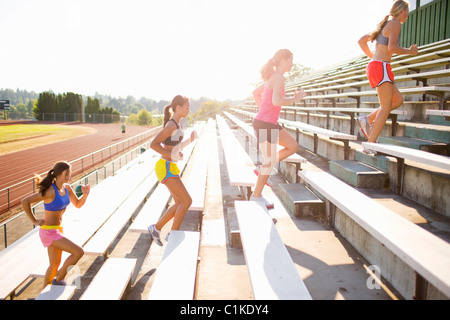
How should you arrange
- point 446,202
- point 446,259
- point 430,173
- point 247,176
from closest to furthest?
point 446,259
point 446,202
point 430,173
point 247,176

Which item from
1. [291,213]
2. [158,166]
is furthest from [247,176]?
[158,166]

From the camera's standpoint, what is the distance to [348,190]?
110 inches

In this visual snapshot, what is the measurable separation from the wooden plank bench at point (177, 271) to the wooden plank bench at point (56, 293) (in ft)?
2.94

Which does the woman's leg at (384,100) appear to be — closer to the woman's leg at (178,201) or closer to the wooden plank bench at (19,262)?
the woman's leg at (178,201)

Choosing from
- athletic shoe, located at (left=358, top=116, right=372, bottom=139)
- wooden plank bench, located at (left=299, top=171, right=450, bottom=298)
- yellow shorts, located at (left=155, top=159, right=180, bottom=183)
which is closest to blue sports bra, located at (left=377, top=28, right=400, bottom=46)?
athletic shoe, located at (left=358, top=116, right=372, bottom=139)

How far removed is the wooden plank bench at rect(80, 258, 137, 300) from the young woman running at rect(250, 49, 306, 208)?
1492mm

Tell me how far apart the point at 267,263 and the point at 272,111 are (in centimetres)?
166

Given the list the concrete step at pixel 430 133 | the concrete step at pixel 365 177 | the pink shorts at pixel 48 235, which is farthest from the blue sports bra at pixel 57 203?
the concrete step at pixel 430 133

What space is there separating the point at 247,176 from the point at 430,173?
2.18 m

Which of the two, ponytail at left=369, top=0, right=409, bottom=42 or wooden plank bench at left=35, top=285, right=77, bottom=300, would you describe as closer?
wooden plank bench at left=35, top=285, right=77, bottom=300

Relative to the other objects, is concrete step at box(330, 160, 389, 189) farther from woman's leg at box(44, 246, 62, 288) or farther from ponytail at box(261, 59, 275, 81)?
woman's leg at box(44, 246, 62, 288)

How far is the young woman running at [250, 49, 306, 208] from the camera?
2.93 meters
